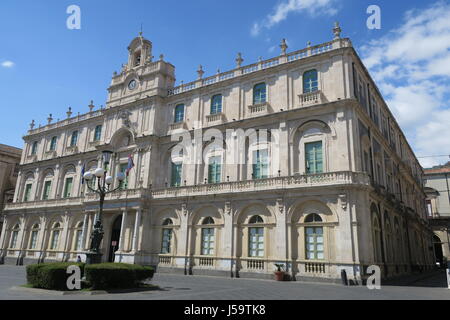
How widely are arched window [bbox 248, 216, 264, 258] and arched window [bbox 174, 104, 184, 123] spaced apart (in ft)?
38.8

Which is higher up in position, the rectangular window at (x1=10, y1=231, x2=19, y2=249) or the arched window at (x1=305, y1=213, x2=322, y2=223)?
the arched window at (x1=305, y1=213, x2=322, y2=223)

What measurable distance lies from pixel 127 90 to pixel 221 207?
16.9 m

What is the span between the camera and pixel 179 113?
31.6 meters

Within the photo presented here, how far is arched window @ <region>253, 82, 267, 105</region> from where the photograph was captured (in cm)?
2733

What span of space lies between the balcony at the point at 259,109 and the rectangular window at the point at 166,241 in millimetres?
11265

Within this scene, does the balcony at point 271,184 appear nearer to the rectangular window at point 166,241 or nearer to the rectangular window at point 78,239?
the rectangular window at point 166,241

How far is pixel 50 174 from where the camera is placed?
40.1 metres

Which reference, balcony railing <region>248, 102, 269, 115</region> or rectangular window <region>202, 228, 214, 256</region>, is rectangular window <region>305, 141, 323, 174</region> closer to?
balcony railing <region>248, 102, 269, 115</region>

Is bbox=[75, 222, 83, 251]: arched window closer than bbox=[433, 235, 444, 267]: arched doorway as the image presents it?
Yes

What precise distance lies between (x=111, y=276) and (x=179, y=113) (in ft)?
65.4

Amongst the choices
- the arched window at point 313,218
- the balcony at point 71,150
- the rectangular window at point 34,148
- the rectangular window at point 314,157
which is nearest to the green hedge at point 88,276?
the arched window at point 313,218

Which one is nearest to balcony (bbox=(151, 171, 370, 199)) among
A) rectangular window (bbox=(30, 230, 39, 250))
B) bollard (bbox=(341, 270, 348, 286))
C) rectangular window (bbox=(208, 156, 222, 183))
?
rectangular window (bbox=(208, 156, 222, 183))
